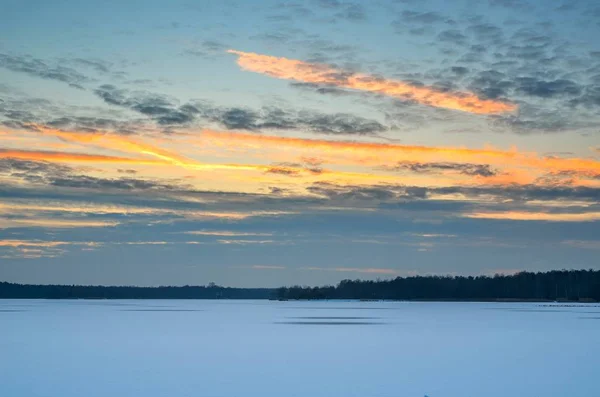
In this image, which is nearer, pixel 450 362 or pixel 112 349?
pixel 450 362

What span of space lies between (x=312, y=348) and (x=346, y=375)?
580 inches

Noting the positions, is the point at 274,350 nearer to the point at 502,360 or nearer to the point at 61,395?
the point at 502,360

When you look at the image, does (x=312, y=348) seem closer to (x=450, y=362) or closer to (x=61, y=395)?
(x=450, y=362)

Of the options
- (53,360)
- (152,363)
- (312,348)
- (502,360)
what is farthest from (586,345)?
(53,360)

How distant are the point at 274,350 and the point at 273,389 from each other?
1705 centimetres

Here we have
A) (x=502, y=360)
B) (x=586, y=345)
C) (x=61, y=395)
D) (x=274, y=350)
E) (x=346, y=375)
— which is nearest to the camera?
(x=61, y=395)

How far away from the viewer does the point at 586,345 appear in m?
50.0

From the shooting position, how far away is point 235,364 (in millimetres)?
37594

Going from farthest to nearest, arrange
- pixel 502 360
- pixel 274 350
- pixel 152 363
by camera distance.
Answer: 1. pixel 274 350
2. pixel 502 360
3. pixel 152 363

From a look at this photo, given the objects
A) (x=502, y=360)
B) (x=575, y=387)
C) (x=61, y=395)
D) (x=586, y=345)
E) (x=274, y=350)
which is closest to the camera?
(x=61, y=395)

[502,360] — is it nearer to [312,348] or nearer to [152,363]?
[312,348]

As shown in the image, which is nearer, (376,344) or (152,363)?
(152,363)

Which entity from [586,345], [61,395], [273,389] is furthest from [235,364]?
[586,345]

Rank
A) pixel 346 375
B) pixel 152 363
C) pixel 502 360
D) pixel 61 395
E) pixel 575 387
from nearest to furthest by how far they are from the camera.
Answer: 1. pixel 61 395
2. pixel 575 387
3. pixel 346 375
4. pixel 152 363
5. pixel 502 360
